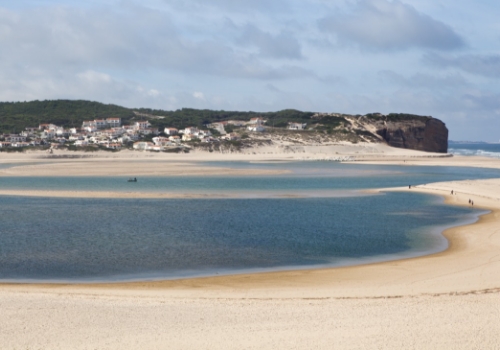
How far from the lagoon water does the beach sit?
174 cm

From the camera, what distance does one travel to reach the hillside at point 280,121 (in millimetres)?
122000

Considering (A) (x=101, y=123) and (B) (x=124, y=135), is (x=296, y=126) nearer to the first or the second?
(B) (x=124, y=135)

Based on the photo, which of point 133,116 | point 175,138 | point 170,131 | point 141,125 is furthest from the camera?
point 133,116

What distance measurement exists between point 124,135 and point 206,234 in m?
97.8

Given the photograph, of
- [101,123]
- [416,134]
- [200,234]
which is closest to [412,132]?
[416,134]

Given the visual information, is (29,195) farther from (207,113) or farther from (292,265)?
(207,113)

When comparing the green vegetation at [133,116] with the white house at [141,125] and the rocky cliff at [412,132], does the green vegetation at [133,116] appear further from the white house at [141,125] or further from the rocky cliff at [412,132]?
the white house at [141,125]

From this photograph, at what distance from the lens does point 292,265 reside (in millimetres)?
19672

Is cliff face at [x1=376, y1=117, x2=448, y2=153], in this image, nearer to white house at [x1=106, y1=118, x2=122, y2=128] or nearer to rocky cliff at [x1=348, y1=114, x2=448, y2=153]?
rocky cliff at [x1=348, y1=114, x2=448, y2=153]

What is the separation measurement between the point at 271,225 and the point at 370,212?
22.8 ft

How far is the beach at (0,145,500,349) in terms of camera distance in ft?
36.4

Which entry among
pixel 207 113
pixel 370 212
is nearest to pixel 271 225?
pixel 370 212

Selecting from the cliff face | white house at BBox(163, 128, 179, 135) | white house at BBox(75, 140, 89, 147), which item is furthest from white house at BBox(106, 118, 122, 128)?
the cliff face

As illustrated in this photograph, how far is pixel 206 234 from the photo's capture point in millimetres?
25203
